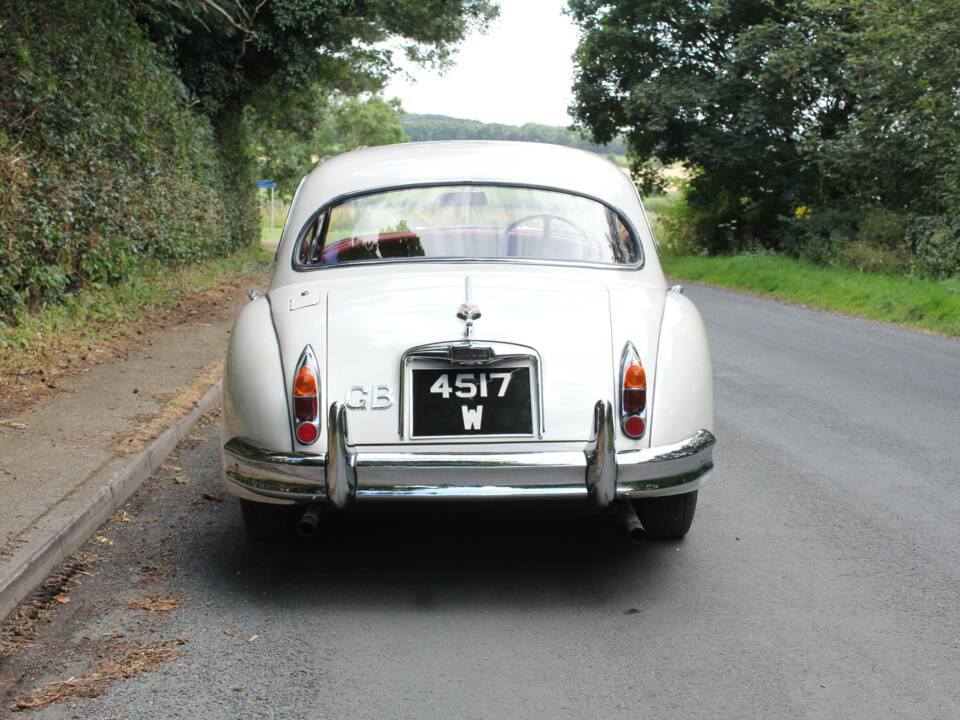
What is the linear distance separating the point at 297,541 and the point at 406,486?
3.70 feet

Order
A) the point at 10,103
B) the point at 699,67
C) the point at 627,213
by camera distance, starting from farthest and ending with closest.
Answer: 1. the point at 699,67
2. the point at 10,103
3. the point at 627,213

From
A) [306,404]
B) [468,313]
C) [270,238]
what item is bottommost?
[270,238]

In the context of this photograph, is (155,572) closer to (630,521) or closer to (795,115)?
(630,521)

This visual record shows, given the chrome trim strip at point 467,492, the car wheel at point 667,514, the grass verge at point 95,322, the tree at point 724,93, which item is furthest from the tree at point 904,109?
the chrome trim strip at point 467,492

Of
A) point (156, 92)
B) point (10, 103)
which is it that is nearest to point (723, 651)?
point (10, 103)

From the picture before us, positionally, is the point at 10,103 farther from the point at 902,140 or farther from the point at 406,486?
the point at 902,140


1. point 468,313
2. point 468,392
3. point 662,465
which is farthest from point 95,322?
point 662,465

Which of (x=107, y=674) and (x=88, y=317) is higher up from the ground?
(x=107, y=674)

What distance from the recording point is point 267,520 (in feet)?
16.0

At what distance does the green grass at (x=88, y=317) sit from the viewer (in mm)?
8797

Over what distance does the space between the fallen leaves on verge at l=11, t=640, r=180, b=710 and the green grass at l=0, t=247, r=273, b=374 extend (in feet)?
16.0

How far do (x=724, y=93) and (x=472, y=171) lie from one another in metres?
25.7

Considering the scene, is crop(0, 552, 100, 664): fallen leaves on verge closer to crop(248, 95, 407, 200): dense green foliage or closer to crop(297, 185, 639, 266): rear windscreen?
crop(297, 185, 639, 266): rear windscreen

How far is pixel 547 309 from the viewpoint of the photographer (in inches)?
176
